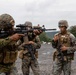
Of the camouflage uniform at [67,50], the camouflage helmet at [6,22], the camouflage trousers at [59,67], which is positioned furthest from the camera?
the camouflage trousers at [59,67]

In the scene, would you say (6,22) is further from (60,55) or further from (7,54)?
(60,55)

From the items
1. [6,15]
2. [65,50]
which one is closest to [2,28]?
[6,15]

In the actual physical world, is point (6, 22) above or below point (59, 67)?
above

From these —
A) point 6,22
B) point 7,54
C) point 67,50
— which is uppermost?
point 6,22

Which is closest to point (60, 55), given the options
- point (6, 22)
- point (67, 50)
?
point (67, 50)

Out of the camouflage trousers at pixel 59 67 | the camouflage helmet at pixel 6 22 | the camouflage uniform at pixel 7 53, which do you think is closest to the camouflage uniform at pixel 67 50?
the camouflage trousers at pixel 59 67

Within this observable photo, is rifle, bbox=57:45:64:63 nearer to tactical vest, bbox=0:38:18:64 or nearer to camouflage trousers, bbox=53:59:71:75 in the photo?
camouflage trousers, bbox=53:59:71:75

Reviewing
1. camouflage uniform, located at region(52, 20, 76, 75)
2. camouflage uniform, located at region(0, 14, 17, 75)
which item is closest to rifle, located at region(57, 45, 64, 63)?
camouflage uniform, located at region(52, 20, 76, 75)

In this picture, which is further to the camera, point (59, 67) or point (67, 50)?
point (59, 67)

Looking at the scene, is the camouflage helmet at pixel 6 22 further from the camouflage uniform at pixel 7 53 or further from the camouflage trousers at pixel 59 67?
the camouflage trousers at pixel 59 67

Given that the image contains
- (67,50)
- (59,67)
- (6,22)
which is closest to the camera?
(6,22)

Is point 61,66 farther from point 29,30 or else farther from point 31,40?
point 29,30

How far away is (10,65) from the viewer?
8.58 m

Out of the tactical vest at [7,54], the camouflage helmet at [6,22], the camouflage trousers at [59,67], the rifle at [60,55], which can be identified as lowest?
the camouflage trousers at [59,67]
